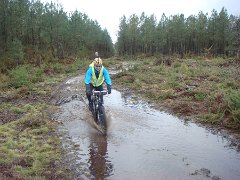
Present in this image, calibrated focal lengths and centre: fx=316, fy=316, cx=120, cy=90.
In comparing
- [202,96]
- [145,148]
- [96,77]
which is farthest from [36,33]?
[145,148]

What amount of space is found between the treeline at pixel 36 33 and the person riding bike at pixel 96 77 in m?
22.2

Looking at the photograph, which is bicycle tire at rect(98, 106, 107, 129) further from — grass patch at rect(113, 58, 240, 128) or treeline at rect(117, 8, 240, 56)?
treeline at rect(117, 8, 240, 56)

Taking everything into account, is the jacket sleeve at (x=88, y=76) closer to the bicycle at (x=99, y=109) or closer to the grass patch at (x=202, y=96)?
the bicycle at (x=99, y=109)

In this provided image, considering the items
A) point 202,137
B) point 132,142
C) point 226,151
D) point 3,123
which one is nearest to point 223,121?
point 202,137

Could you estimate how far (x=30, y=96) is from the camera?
17.6 m

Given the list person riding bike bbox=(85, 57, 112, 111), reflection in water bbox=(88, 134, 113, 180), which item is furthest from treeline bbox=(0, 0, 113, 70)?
reflection in water bbox=(88, 134, 113, 180)

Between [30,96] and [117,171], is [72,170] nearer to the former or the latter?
[117,171]

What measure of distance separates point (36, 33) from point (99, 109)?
5098 cm

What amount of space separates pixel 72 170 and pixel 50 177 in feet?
2.11

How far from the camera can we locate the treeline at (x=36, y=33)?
37269 millimetres

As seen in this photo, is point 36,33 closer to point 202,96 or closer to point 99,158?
point 202,96

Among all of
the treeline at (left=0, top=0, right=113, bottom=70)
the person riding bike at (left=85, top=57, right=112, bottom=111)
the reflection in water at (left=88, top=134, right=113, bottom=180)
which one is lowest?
the reflection in water at (left=88, top=134, right=113, bottom=180)

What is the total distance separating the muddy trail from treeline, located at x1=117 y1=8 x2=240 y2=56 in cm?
5219

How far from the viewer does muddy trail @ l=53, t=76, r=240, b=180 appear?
7234mm
